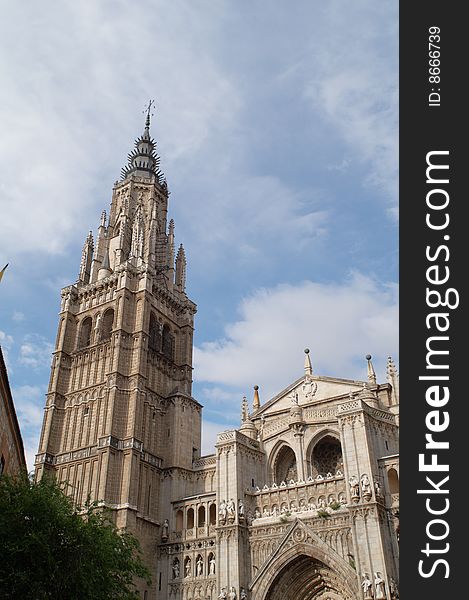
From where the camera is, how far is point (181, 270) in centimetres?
5347

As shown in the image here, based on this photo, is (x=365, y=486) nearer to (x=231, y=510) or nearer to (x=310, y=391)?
(x=231, y=510)

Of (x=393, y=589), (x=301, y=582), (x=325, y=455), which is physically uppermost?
(x=325, y=455)

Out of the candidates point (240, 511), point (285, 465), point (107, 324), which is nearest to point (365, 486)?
point (240, 511)

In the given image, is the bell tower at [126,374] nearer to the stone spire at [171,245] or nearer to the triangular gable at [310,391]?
the stone spire at [171,245]

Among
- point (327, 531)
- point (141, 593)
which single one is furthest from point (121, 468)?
point (327, 531)

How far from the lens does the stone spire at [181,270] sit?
52.8 m

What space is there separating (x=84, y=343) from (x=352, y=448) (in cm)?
2345

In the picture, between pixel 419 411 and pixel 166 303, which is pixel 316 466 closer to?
pixel 166 303

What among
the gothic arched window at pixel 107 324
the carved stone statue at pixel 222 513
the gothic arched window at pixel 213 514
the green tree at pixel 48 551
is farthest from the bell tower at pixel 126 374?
the green tree at pixel 48 551

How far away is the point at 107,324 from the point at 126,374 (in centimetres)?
559

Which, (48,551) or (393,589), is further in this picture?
(393,589)

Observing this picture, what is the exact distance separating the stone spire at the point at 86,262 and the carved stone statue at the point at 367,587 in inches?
1266

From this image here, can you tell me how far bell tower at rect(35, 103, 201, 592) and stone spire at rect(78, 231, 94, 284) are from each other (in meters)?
0.09

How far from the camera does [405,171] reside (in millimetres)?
12398
